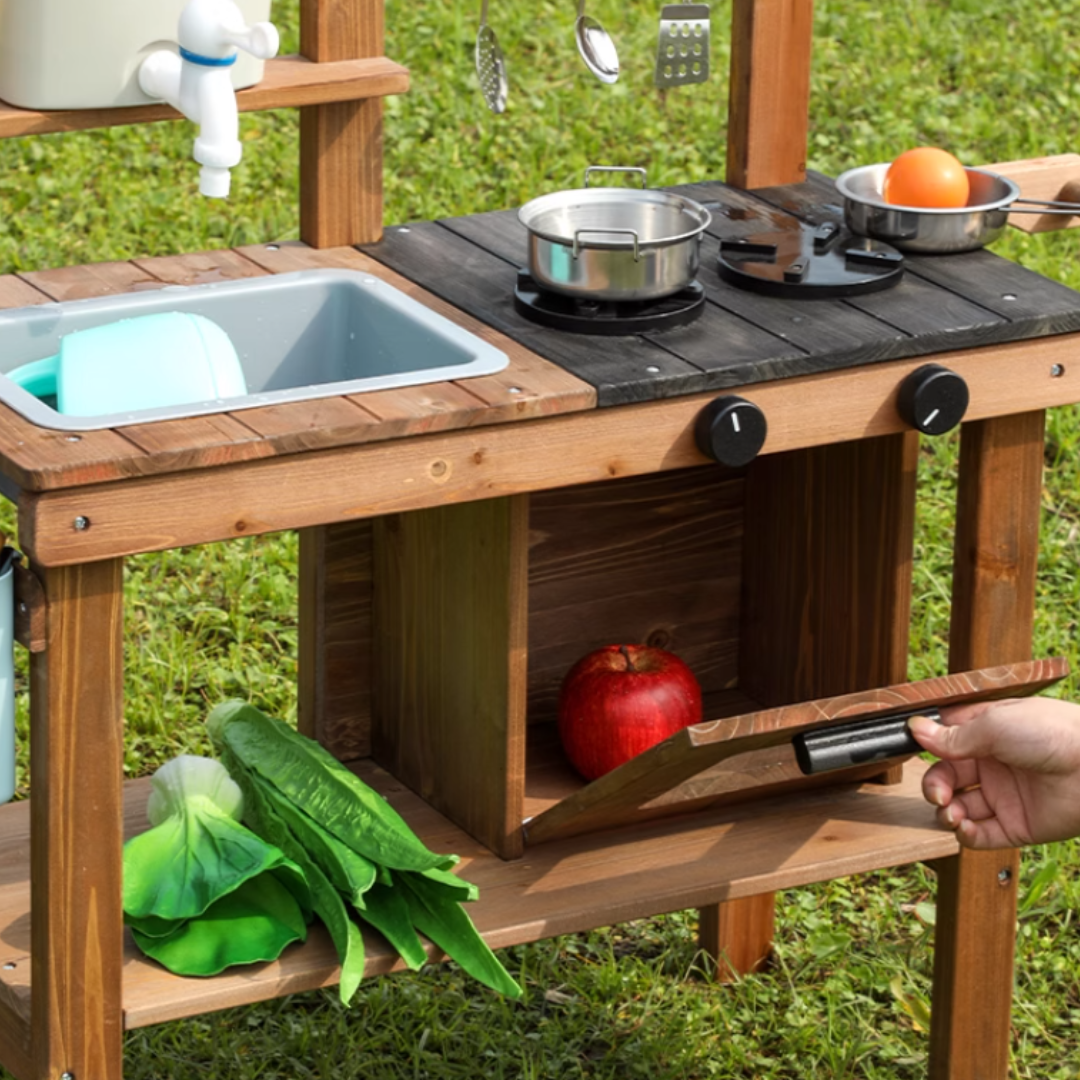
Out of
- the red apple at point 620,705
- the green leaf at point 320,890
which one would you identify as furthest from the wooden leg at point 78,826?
the red apple at point 620,705

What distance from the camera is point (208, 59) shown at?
8.32ft

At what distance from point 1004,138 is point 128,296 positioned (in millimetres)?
3864

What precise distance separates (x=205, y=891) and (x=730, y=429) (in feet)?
2.50

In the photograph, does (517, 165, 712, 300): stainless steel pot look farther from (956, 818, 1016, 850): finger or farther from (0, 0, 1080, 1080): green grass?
(0, 0, 1080, 1080): green grass


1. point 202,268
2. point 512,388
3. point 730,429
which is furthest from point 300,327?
point 730,429

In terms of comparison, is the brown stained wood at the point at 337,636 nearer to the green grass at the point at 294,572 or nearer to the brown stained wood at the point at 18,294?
the brown stained wood at the point at 18,294

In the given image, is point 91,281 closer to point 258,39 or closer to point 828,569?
point 258,39

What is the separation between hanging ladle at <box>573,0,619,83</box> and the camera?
273cm

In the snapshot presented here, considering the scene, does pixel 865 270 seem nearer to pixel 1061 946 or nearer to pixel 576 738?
pixel 576 738

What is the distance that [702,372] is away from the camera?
2473 mm

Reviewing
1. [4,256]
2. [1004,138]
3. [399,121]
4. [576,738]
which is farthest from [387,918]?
[1004,138]

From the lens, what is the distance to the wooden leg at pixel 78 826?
2275mm

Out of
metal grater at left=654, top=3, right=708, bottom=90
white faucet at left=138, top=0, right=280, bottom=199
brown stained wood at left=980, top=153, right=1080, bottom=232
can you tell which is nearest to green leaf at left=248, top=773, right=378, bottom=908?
white faucet at left=138, top=0, right=280, bottom=199

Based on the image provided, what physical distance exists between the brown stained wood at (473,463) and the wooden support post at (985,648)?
126 millimetres
